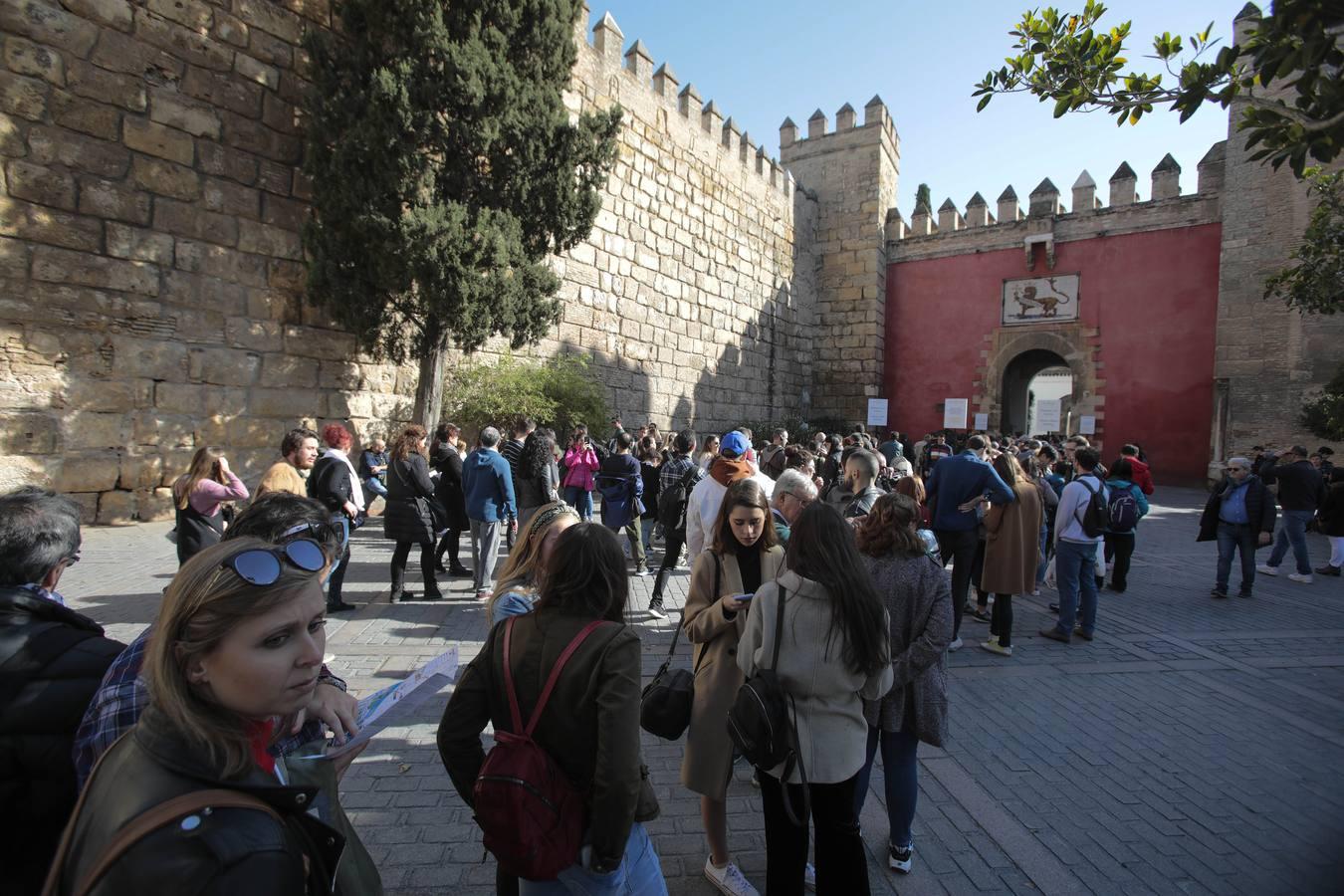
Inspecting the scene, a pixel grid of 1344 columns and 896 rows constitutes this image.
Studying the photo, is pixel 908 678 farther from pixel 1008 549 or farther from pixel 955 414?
pixel 955 414

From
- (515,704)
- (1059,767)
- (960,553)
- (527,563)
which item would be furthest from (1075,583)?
(515,704)

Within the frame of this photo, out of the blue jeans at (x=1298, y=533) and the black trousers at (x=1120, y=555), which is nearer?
the black trousers at (x=1120, y=555)

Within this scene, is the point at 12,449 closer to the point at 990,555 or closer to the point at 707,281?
the point at 990,555

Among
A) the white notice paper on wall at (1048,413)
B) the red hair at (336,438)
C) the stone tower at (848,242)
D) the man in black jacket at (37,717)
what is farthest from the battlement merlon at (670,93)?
the white notice paper on wall at (1048,413)

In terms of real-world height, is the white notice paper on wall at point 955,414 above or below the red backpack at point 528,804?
above

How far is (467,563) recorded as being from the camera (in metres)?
7.52

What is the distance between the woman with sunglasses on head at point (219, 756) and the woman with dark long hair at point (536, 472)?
5165 millimetres

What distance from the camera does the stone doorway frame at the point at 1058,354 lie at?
17.8m

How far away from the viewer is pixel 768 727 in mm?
1962

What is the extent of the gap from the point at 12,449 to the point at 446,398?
465cm

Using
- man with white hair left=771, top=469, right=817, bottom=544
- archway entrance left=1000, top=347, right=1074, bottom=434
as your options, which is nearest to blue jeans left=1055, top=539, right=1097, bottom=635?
man with white hair left=771, top=469, right=817, bottom=544

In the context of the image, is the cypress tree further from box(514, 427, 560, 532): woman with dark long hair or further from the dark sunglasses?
the dark sunglasses

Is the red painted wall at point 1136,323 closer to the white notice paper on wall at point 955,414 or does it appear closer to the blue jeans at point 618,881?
the white notice paper on wall at point 955,414

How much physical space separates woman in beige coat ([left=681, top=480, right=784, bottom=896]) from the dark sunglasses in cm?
152
